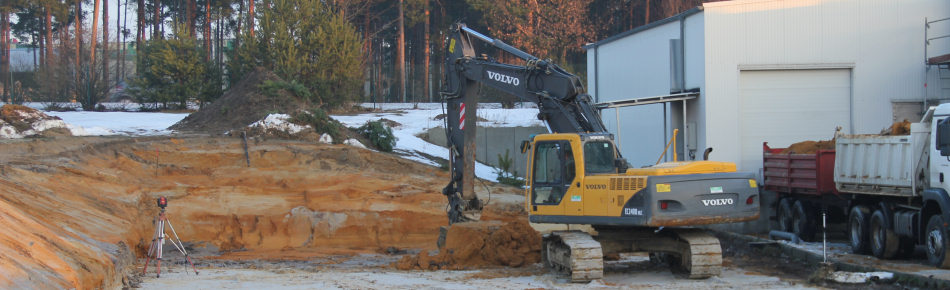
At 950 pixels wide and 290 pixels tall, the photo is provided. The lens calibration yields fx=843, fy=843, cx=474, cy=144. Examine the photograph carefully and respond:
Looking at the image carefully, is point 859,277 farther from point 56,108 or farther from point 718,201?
point 56,108

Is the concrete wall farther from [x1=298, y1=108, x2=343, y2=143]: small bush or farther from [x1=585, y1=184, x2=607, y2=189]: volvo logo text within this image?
[x1=585, y1=184, x2=607, y2=189]: volvo logo text

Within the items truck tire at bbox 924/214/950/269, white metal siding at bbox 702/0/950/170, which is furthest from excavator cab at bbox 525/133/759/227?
white metal siding at bbox 702/0/950/170

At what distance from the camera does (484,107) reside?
40.1 metres

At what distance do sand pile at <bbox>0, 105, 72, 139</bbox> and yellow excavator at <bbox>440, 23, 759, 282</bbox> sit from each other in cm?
1612

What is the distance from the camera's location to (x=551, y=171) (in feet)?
42.3

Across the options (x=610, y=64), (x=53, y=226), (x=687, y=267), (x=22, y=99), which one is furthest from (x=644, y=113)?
(x=22, y=99)

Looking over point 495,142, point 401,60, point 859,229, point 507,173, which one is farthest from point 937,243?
point 401,60

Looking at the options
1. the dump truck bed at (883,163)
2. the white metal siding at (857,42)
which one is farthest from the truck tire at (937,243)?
the white metal siding at (857,42)

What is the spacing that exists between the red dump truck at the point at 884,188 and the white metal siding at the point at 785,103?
2.63m

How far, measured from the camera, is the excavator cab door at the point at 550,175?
1264 cm

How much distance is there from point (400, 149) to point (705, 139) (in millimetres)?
11922

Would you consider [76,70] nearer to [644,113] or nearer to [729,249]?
[644,113]

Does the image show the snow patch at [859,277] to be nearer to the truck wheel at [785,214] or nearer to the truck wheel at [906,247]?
the truck wheel at [906,247]

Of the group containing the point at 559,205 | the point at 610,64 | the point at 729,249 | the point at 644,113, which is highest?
the point at 610,64
